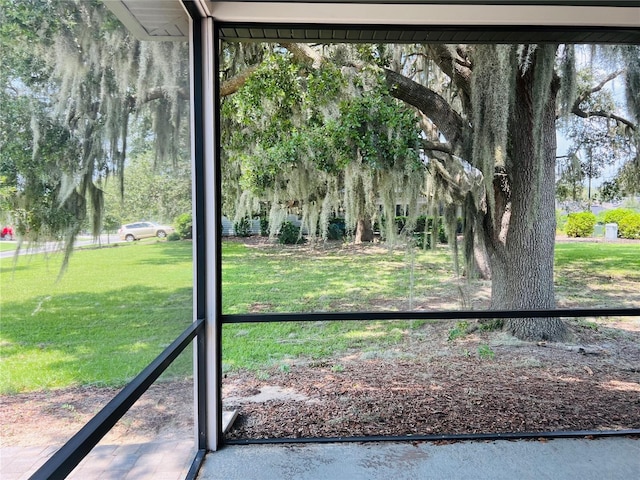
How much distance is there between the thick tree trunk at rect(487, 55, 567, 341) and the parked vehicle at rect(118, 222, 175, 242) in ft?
8.38

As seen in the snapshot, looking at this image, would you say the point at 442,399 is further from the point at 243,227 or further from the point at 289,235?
the point at 243,227

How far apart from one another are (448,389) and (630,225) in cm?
204

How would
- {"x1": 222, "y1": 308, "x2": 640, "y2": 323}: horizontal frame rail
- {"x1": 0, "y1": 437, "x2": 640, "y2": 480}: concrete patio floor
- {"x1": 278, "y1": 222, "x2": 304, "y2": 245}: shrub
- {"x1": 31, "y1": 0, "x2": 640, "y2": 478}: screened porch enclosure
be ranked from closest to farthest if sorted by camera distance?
{"x1": 0, "y1": 437, "x2": 640, "y2": 480}: concrete patio floor < {"x1": 31, "y1": 0, "x2": 640, "y2": 478}: screened porch enclosure < {"x1": 222, "y1": 308, "x2": 640, "y2": 323}: horizontal frame rail < {"x1": 278, "y1": 222, "x2": 304, "y2": 245}: shrub

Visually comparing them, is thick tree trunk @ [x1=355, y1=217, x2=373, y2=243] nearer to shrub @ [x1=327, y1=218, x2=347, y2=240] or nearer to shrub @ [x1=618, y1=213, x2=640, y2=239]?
shrub @ [x1=327, y1=218, x2=347, y2=240]

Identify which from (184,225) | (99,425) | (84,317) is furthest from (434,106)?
(99,425)

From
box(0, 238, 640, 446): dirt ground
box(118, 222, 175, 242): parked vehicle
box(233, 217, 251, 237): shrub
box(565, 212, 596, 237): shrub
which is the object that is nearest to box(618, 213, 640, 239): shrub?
box(565, 212, 596, 237): shrub

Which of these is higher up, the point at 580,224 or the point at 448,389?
the point at 580,224

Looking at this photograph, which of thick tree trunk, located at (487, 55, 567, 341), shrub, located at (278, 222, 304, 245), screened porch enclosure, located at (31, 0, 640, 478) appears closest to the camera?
screened porch enclosure, located at (31, 0, 640, 478)

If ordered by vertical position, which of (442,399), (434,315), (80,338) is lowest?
(442,399)

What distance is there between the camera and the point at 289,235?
Answer: 3.21 metres

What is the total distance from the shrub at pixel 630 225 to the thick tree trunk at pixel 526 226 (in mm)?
602

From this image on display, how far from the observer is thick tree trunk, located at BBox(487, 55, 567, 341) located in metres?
2.88

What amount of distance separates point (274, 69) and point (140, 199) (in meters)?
1.91

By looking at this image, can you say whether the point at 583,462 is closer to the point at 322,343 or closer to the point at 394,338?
the point at 394,338
